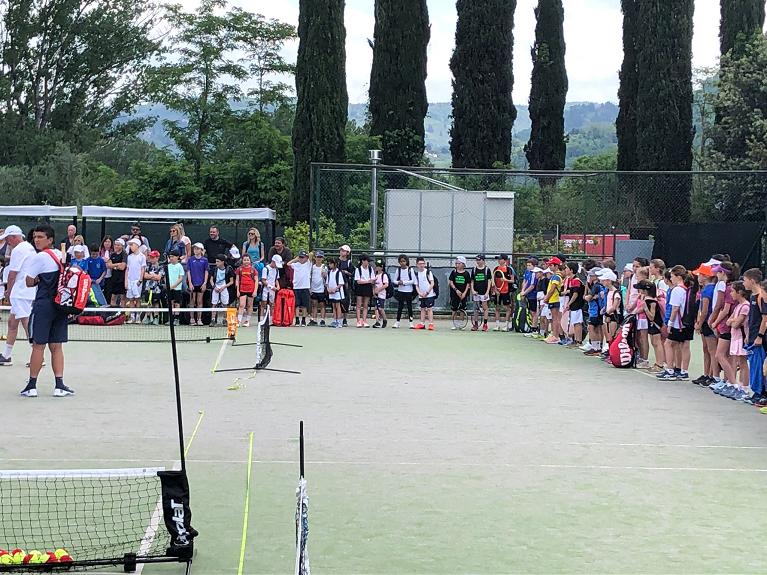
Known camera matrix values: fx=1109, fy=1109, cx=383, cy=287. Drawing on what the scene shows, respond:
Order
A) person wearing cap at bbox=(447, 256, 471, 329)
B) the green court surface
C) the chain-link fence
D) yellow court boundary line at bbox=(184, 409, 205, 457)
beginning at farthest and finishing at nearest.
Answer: the chain-link fence → person wearing cap at bbox=(447, 256, 471, 329) → yellow court boundary line at bbox=(184, 409, 205, 457) → the green court surface

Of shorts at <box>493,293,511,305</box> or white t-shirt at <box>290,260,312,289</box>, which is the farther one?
shorts at <box>493,293,511,305</box>

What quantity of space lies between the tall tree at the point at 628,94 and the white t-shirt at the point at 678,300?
1170 inches

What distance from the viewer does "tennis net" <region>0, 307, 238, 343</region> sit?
2072 cm

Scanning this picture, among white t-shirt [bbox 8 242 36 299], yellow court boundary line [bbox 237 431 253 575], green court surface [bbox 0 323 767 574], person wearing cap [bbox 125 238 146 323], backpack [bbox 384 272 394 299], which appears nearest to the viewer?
yellow court boundary line [bbox 237 431 253 575]

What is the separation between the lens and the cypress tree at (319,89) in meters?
31.9

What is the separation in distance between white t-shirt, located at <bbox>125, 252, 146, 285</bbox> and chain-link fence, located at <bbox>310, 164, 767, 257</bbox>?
13.1 feet

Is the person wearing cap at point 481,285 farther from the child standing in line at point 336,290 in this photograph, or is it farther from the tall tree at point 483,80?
the tall tree at point 483,80

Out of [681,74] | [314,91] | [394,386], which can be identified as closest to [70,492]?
[394,386]

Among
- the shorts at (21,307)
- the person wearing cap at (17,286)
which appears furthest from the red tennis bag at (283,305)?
the shorts at (21,307)

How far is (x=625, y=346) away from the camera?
17688 mm

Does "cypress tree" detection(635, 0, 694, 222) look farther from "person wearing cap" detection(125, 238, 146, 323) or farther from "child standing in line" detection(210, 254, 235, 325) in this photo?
"person wearing cap" detection(125, 238, 146, 323)

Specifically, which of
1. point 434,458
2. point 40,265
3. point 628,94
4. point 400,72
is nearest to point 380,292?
point 40,265

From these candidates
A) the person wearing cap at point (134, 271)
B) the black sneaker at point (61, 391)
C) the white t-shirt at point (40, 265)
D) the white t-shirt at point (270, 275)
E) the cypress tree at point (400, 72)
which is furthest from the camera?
the cypress tree at point (400, 72)

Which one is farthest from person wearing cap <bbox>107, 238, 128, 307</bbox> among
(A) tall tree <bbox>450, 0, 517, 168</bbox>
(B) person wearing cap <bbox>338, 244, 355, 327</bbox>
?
(A) tall tree <bbox>450, 0, 517, 168</bbox>
